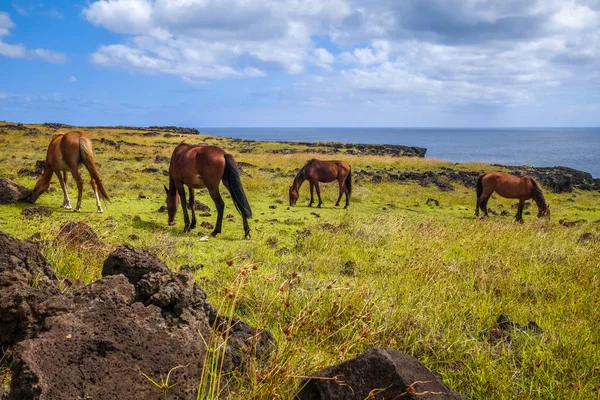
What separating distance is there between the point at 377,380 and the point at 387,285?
363cm

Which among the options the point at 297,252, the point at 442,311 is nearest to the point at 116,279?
the point at 442,311

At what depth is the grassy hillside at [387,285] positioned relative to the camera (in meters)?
3.99

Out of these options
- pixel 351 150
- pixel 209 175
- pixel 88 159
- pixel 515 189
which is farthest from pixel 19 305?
pixel 351 150

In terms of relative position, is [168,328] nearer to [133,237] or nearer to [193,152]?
[133,237]

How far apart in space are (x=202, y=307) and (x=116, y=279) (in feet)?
2.22

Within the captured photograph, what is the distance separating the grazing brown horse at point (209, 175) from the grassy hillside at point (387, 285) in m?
0.61

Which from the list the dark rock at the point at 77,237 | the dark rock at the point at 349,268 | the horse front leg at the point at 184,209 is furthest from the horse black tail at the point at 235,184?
the dark rock at the point at 77,237

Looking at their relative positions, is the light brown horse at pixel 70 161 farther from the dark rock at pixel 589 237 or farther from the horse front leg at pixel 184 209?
the dark rock at pixel 589 237

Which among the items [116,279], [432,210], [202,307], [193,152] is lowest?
[432,210]

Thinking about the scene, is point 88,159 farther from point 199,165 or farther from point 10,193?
point 199,165

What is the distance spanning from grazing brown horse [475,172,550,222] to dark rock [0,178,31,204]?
15019 mm

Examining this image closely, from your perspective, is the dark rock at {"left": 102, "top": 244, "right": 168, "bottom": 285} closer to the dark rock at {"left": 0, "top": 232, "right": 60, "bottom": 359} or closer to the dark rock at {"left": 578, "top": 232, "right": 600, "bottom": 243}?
the dark rock at {"left": 0, "top": 232, "right": 60, "bottom": 359}

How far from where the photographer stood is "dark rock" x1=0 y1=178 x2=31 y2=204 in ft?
35.6

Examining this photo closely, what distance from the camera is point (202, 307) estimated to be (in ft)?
11.4
